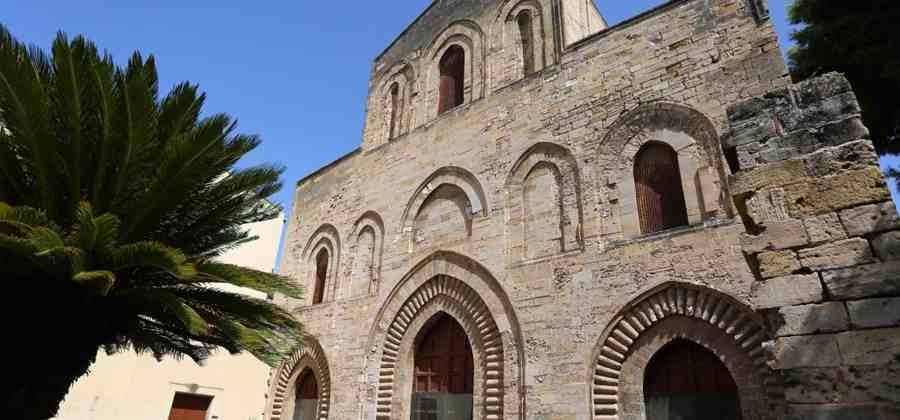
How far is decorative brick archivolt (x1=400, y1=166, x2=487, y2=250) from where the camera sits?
26.4 feet

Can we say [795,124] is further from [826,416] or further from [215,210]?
[215,210]

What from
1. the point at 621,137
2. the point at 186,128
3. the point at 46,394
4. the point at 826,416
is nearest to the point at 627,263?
the point at 621,137

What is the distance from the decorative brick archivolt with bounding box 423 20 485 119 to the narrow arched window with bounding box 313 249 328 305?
3602 millimetres

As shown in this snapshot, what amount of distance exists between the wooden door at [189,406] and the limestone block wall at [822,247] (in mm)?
11666

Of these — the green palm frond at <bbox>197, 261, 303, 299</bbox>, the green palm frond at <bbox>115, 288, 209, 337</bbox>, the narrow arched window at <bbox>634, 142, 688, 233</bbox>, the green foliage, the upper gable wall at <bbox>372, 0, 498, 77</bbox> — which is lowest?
the green palm frond at <bbox>115, 288, 209, 337</bbox>

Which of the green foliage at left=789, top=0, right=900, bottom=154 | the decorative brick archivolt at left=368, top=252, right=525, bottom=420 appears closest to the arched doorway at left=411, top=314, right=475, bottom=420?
the decorative brick archivolt at left=368, top=252, right=525, bottom=420

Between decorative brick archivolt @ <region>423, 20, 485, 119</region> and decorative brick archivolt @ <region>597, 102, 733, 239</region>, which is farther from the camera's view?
decorative brick archivolt @ <region>423, 20, 485, 119</region>

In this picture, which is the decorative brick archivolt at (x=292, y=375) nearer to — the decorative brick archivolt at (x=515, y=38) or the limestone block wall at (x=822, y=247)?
the decorative brick archivolt at (x=515, y=38)

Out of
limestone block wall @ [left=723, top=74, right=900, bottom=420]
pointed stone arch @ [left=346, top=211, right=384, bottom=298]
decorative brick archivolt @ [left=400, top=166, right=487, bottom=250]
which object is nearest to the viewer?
limestone block wall @ [left=723, top=74, right=900, bottom=420]

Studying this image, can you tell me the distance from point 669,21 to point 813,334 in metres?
5.33

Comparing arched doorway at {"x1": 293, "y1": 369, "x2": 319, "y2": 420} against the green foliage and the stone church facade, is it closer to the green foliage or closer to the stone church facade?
the stone church facade

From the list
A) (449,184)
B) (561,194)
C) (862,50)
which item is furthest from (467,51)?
(862,50)

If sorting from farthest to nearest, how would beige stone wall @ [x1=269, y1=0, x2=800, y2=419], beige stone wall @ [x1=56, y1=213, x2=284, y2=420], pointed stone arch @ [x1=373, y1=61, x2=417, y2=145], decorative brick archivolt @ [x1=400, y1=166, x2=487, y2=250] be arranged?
pointed stone arch @ [x1=373, y1=61, x2=417, y2=145], beige stone wall @ [x1=56, y1=213, x2=284, y2=420], decorative brick archivolt @ [x1=400, y1=166, x2=487, y2=250], beige stone wall @ [x1=269, y1=0, x2=800, y2=419]

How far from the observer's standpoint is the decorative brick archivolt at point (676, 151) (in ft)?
19.0
